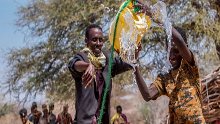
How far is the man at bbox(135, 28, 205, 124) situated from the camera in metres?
3.79

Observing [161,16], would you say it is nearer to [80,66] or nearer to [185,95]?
[185,95]

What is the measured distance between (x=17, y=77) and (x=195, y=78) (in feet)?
50.4

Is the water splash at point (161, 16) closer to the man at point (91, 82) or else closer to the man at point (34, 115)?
the man at point (91, 82)

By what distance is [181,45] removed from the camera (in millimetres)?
3686

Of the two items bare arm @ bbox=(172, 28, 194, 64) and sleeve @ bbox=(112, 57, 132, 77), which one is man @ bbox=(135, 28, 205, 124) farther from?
sleeve @ bbox=(112, 57, 132, 77)

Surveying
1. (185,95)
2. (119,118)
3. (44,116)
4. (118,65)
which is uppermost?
(118,65)

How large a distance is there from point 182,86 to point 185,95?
72 millimetres

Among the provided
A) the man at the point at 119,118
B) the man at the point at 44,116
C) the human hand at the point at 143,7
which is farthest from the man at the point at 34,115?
the human hand at the point at 143,7

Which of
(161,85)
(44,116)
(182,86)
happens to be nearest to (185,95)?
(182,86)

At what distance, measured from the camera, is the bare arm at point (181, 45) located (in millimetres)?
3654

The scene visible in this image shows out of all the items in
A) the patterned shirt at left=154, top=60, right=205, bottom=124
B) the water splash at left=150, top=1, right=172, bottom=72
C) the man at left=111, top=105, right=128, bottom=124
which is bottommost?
the man at left=111, top=105, right=128, bottom=124

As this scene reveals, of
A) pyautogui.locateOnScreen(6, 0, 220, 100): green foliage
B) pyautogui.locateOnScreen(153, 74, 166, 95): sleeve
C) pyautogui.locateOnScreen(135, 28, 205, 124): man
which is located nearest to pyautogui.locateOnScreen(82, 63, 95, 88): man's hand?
pyautogui.locateOnScreen(135, 28, 205, 124): man

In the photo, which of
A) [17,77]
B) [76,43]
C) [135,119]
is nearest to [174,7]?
[76,43]

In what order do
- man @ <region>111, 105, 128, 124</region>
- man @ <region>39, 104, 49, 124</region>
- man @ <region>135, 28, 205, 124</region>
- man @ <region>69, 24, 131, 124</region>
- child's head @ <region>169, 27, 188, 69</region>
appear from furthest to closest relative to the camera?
man @ <region>39, 104, 49, 124</region> → man @ <region>111, 105, 128, 124</region> → man @ <region>69, 24, 131, 124</region> → child's head @ <region>169, 27, 188, 69</region> → man @ <region>135, 28, 205, 124</region>
